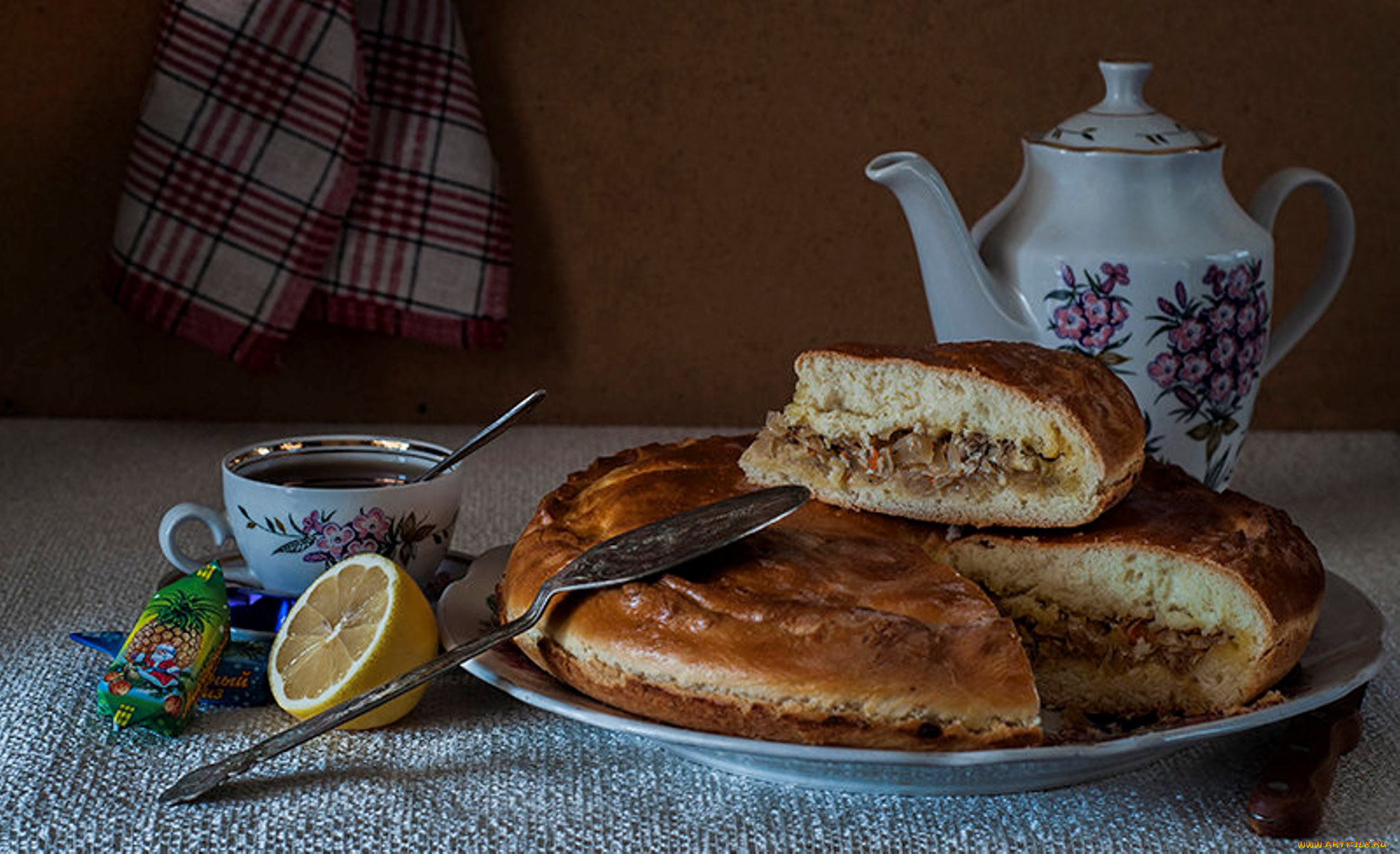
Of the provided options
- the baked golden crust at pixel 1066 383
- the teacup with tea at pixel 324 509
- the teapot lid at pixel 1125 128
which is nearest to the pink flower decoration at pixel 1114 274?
the teapot lid at pixel 1125 128

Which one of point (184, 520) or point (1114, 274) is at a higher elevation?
point (1114, 274)

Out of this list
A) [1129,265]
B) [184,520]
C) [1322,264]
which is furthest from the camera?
[1322,264]

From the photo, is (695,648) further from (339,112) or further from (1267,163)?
(1267,163)

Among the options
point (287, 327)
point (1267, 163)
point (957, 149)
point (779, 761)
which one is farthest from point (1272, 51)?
point (779, 761)

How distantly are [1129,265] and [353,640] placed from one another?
76 cm

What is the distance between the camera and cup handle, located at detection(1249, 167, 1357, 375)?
1576mm

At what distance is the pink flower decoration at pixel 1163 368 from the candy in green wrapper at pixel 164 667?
0.82 meters

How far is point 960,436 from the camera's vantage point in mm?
1139

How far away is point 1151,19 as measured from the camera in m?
1.91

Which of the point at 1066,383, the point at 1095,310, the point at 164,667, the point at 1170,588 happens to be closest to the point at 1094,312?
the point at 1095,310

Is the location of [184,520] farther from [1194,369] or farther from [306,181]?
[1194,369]

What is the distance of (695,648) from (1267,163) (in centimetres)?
131

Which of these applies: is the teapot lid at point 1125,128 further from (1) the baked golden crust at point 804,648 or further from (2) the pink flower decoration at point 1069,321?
(1) the baked golden crust at point 804,648

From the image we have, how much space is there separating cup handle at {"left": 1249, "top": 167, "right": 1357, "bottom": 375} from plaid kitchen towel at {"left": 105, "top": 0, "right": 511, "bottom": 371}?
86cm
